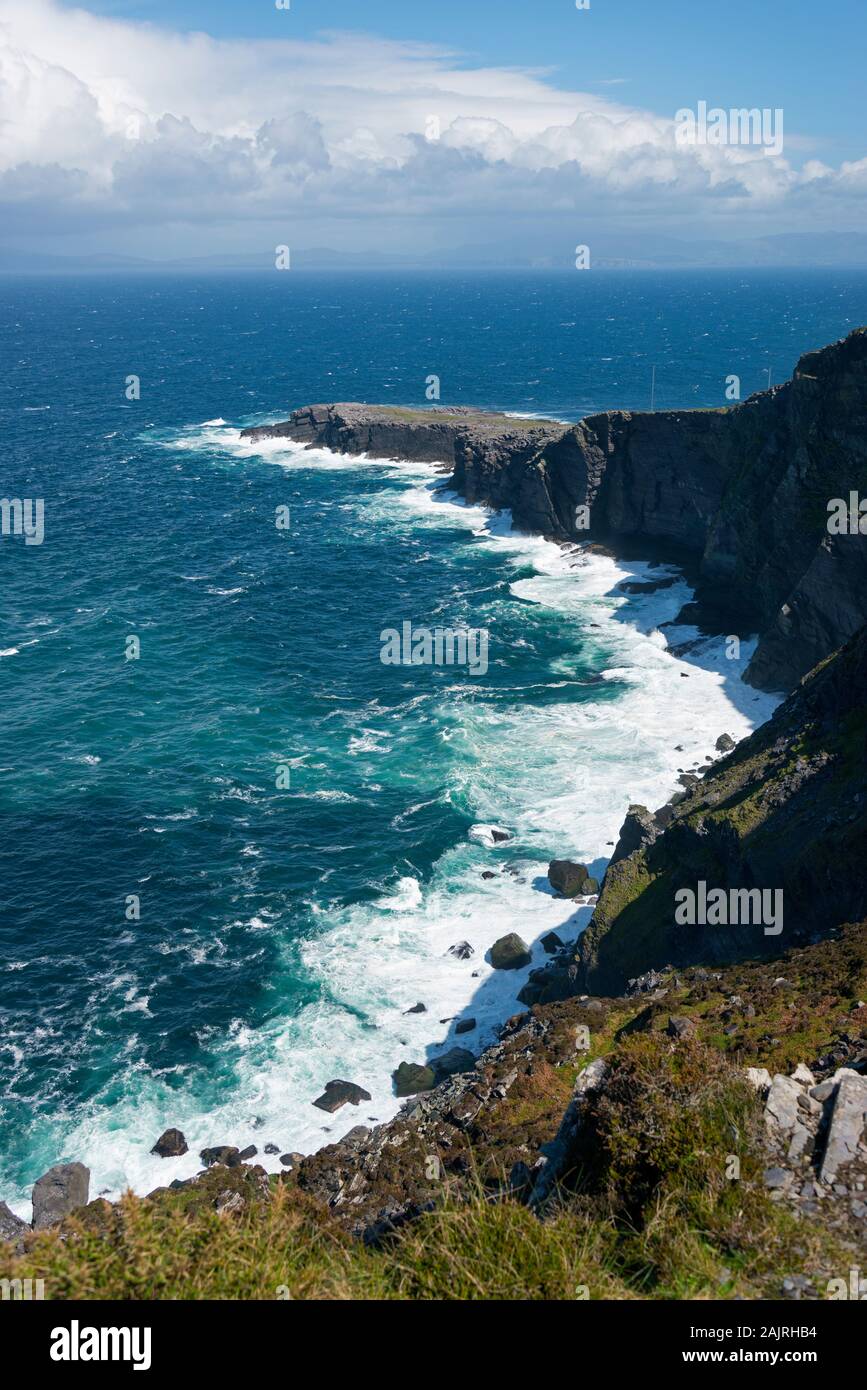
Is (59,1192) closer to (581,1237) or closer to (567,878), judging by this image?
(581,1237)

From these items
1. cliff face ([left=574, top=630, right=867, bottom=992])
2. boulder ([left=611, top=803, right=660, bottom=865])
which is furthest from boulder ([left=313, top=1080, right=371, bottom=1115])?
boulder ([left=611, top=803, right=660, bottom=865])

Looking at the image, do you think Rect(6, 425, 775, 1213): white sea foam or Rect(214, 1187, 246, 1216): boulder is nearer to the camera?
Rect(214, 1187, 246, 1216): boulder

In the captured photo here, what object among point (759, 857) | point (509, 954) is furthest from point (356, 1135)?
point (759, 857)

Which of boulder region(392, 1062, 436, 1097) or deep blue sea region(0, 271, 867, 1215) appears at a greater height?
deep blue sea region(0, 271, 867, 1215)

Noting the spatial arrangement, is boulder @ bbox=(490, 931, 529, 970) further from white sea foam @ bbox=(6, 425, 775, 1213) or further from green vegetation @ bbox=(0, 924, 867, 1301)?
green vegetation @ bbox=(0, 924, 867, 1301)
